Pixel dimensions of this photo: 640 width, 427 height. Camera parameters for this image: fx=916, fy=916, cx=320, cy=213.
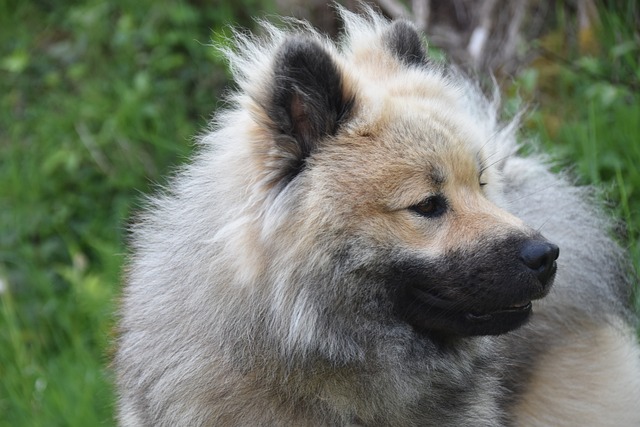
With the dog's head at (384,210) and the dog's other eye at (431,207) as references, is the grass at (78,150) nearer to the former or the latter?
the dog's head at (384,210)

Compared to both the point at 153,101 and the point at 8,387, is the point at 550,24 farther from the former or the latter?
the point at 8,387

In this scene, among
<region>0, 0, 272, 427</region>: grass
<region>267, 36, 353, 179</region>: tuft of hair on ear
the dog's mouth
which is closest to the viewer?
<region>267, 36, 353, 179</region>: tuft of hair on ear

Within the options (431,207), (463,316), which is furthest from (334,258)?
(463,316)

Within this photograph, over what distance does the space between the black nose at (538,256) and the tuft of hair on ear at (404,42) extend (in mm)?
963

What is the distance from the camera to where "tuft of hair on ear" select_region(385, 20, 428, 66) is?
3.44m

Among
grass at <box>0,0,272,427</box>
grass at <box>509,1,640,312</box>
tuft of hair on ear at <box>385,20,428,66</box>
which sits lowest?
grass at <box>0,0,272,427</box>

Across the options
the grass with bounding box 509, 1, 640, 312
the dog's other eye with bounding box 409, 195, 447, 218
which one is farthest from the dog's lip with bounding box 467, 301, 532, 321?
the grass with bounding box 509, 1, 640, 312

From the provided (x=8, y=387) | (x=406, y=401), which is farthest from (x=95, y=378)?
(x=406, y=401)

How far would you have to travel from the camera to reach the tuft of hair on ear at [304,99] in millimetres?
2807

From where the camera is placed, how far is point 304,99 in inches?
114

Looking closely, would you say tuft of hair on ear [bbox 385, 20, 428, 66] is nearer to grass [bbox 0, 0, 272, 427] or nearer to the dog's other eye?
the dog's other eye

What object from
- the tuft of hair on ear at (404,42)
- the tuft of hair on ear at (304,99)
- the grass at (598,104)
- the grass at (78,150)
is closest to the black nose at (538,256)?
the tuft of hair on ear at (304,99)

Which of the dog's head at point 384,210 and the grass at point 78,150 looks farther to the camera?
the grass at point 78,150

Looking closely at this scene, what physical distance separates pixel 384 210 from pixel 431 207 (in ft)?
0.52
